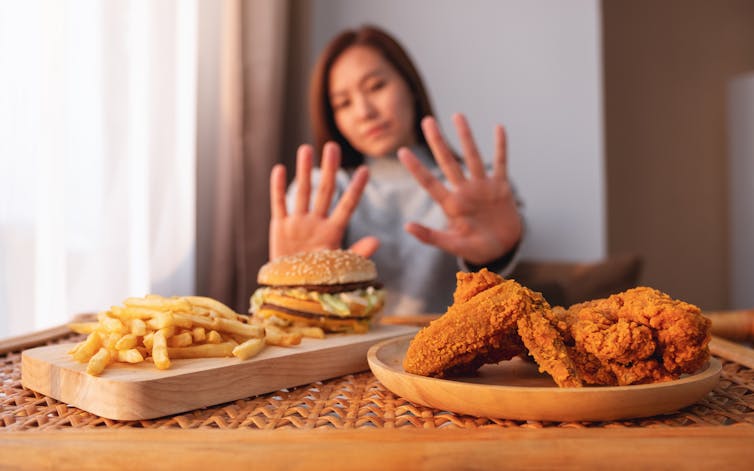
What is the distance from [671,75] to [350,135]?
3459 millimetres

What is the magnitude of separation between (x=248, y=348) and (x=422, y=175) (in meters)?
1.15

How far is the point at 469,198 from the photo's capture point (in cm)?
212

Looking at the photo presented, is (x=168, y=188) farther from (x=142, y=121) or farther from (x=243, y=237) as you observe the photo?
(x=243, y=237)

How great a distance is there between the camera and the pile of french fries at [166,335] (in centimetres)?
92

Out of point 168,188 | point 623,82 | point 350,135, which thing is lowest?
point 168,188

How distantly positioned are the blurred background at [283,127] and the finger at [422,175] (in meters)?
0.70

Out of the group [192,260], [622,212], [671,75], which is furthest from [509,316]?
[671,75]

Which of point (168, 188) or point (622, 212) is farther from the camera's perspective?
point (622, 212)

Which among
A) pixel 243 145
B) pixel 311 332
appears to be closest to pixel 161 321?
pixel 311 332

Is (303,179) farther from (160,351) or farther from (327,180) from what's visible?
(160,351)

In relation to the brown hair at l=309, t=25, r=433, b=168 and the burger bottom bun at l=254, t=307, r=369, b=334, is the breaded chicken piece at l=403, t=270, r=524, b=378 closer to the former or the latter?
the burger bottom bun at l=254, t=307, r=369, b=334

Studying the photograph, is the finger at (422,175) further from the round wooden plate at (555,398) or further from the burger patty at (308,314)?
the round wooden plate at (555,398)

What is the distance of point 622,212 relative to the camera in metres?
4.98

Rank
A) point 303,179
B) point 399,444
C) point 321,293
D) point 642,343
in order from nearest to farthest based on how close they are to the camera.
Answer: point 399,444
point 642,343
point 321,293
point 303,179
